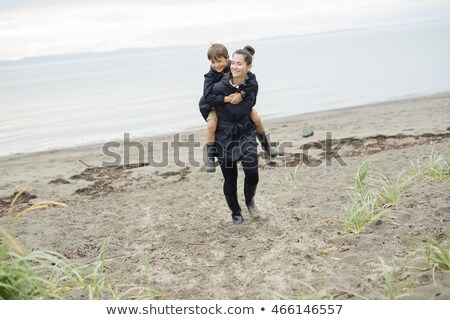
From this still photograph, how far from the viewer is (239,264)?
356cm

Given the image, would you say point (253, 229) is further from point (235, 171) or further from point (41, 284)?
point (41, 284)

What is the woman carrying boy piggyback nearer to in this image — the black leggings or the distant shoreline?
the black leggings

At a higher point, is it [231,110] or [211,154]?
[231,110]

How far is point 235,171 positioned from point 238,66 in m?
1.09

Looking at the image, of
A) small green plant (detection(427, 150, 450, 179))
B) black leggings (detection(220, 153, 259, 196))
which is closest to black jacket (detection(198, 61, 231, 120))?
black leggings (detection(220, 153, 259, 196))

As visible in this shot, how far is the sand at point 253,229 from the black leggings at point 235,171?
0.44 meters

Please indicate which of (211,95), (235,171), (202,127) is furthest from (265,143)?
(202,127)

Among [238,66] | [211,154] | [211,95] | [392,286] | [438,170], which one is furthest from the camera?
[438,170]

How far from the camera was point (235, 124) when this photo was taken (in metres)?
4.25

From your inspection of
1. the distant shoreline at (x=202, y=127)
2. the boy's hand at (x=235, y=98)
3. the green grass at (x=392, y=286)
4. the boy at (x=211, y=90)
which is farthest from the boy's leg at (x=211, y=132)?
the distant shoreline at (x=202, y=127)

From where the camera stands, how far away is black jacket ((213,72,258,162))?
4.15 metres

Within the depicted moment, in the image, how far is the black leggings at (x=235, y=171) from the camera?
4.32 m
